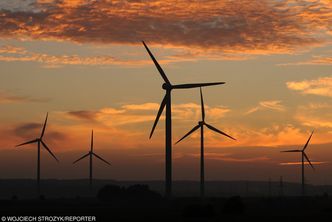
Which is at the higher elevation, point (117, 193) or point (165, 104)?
point (165, 104)

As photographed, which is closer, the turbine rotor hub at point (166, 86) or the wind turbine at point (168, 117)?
the wind turbine at point (168, 117)

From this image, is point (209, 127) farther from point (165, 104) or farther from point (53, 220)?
point (53, 220)

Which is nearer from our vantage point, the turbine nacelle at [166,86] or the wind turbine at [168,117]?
the wind turbine at [168,117]

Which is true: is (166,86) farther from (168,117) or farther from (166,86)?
(168,117)

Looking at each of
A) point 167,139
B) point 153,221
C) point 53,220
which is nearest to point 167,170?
point 167,139

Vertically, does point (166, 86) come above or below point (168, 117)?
above

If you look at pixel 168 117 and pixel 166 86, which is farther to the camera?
pixel 166 86

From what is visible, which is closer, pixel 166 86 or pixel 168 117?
pixel 168 117

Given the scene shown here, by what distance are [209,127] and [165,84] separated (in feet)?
67.2

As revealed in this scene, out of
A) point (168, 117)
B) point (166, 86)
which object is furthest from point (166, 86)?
point (168, 117)

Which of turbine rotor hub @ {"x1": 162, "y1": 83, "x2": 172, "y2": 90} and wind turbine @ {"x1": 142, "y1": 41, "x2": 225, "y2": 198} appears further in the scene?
turbine rotor hub @ {"x1": 162, "y1": 83, "x2": 172, "y2": 90}

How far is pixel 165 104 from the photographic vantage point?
109875 millimetres

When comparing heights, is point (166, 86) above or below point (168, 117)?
above

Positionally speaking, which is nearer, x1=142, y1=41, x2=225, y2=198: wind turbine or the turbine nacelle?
x1=142, y1=41, x2=225, y2=198: wind turbine
